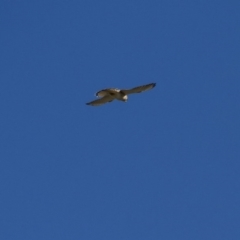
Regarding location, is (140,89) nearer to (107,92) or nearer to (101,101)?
(107,92)

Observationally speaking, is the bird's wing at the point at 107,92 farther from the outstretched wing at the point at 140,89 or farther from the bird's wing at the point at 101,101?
the outstretched wing at the point at 140,89

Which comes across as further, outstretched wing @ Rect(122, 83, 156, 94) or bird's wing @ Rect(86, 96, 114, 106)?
bird's wing @ Rect(86, 96, 114, 106)

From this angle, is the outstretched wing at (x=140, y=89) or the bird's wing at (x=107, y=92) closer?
the outstretched wing at (x=140, y=89)

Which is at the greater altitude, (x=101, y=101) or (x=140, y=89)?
(x=101, y=101)

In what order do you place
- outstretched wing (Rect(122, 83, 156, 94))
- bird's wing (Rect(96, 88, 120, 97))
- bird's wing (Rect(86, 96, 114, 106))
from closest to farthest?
outstretched wing (Rect(122, 83, 156, 94)), bird's wing (Rect(96, 88, 120, 97)), bird's wing (Rect(86, 96, 114, 106))

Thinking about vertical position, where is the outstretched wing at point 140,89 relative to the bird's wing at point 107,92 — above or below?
below

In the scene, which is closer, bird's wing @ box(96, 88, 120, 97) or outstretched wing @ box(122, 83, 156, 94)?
outstretched wing @ box(122, 83, 156, 94)

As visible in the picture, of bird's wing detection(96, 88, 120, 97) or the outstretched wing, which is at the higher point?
bird's wing detection(96, 88, 120, 97)

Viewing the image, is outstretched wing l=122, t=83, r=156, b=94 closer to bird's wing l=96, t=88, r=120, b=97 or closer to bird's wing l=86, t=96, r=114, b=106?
bird's wing l=96, t=88, r=120, b=97

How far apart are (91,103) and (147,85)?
3182 mm

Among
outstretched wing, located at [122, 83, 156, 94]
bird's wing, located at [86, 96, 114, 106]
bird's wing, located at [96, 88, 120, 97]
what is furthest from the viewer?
bird's wing, located at [86, 96, 114, 106]

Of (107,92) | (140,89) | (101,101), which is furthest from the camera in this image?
(101,101)

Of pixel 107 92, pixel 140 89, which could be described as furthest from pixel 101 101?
pixel 140 89

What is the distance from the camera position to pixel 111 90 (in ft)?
163
